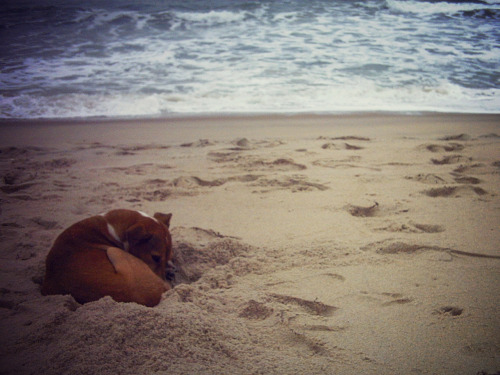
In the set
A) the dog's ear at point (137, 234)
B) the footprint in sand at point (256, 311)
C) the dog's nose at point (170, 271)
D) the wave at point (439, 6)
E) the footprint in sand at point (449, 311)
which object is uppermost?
the wave at point (439, 6)

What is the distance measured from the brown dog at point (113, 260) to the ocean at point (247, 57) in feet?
16.7

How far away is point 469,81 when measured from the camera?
853 cm

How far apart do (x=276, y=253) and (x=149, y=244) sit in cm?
90

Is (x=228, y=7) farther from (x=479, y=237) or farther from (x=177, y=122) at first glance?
(x=479, y=237)

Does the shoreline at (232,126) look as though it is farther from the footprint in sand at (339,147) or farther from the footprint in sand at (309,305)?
the footprint in sand at (309,305)

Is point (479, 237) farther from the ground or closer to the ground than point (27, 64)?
closer to the ground

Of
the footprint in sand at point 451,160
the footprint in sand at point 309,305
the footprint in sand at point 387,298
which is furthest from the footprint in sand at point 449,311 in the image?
the footprint in sand at point 451,160

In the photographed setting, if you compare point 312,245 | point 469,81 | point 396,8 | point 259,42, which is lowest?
point 312,245

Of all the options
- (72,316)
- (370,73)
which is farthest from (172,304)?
(370,73)

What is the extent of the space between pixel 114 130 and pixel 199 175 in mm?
2695

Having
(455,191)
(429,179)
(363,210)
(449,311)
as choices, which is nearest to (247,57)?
(429,179)

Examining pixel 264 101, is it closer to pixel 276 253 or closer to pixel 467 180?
pixel 467 180

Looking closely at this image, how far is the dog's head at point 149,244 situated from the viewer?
7.92ft

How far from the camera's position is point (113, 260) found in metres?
2.16
